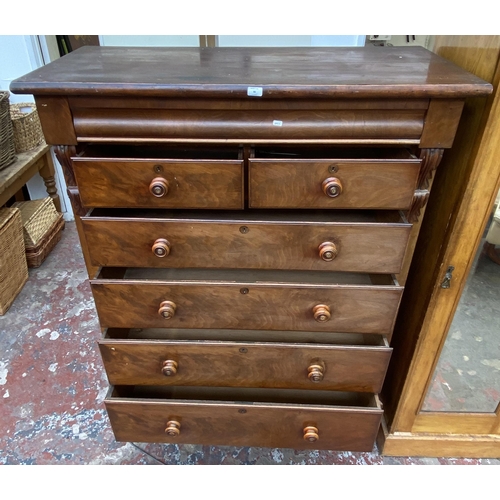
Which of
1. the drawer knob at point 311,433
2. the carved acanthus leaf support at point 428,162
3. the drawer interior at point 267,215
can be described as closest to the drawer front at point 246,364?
the drawer knob at point 311,433

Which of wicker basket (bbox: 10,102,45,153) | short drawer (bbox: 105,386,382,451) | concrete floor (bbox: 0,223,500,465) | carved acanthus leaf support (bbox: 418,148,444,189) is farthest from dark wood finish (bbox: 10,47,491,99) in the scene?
wicker basket (bbox: 10,102,45,153)

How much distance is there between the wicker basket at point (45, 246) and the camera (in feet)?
7.16

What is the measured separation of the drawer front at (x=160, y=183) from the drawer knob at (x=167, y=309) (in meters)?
0.25

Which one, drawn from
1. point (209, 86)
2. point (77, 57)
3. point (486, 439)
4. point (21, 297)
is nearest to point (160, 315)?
point (209, 86)

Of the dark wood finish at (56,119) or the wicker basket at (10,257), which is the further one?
the wicker basket at (10,257)

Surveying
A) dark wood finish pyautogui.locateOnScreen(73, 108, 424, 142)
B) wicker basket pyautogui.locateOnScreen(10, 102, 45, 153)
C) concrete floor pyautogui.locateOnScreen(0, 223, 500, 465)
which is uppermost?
dark wood finish pyautogui.locateOnScreen(73, 108, 424, 142)

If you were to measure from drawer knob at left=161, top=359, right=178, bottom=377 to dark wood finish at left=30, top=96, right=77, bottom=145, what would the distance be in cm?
58

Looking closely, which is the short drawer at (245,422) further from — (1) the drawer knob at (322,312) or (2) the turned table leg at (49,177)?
(2) the turned table leg at (49,177)

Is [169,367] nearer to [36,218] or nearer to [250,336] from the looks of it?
[250,336]

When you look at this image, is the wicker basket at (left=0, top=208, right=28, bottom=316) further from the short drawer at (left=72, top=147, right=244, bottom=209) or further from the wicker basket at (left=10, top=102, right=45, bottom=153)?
the short drawer at (left=72, top=147, right=244, bottom=209)

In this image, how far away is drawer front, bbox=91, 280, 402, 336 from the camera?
101 centimetres

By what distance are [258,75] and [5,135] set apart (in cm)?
165

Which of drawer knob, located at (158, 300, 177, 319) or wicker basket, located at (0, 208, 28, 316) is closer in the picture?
drawer knob, located at (158, 300, 177, 319)

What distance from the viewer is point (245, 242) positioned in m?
0.96
